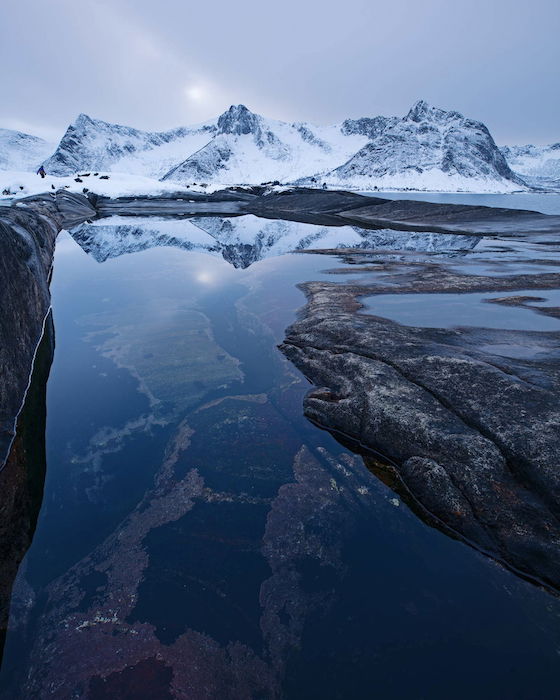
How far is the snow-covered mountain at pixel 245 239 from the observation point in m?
22.5

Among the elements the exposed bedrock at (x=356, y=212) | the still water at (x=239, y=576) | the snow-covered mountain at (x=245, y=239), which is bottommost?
the still water at (x=239, y=576)

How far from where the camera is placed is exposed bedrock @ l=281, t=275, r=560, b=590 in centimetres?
396

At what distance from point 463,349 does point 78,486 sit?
6.86 meters

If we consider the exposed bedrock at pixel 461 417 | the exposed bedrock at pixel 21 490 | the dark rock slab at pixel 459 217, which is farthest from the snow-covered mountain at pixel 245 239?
the exposed bedrock at pixel 21 490

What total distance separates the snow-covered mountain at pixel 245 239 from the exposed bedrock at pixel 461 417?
12337 mm

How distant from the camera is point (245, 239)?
90.1 feet

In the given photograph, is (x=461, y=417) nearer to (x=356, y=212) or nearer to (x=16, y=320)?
(x=16, y=320)

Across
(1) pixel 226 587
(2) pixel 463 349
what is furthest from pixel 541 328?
(1) pixel 226 587

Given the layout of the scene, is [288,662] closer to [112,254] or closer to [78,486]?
[78,486]

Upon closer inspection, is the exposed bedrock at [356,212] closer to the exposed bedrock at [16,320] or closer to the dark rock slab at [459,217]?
the dark rock slab at [459,217]

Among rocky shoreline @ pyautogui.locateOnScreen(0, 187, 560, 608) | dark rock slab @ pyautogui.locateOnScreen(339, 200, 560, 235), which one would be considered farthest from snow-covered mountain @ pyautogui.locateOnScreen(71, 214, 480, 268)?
rocky shoreline @ pyautogui.locateOnScreen(0, 187, 560, 608)

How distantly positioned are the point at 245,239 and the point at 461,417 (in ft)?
80.5

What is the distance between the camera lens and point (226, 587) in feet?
11.6

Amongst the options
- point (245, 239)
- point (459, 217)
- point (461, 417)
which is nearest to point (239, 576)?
point (461, 417)
